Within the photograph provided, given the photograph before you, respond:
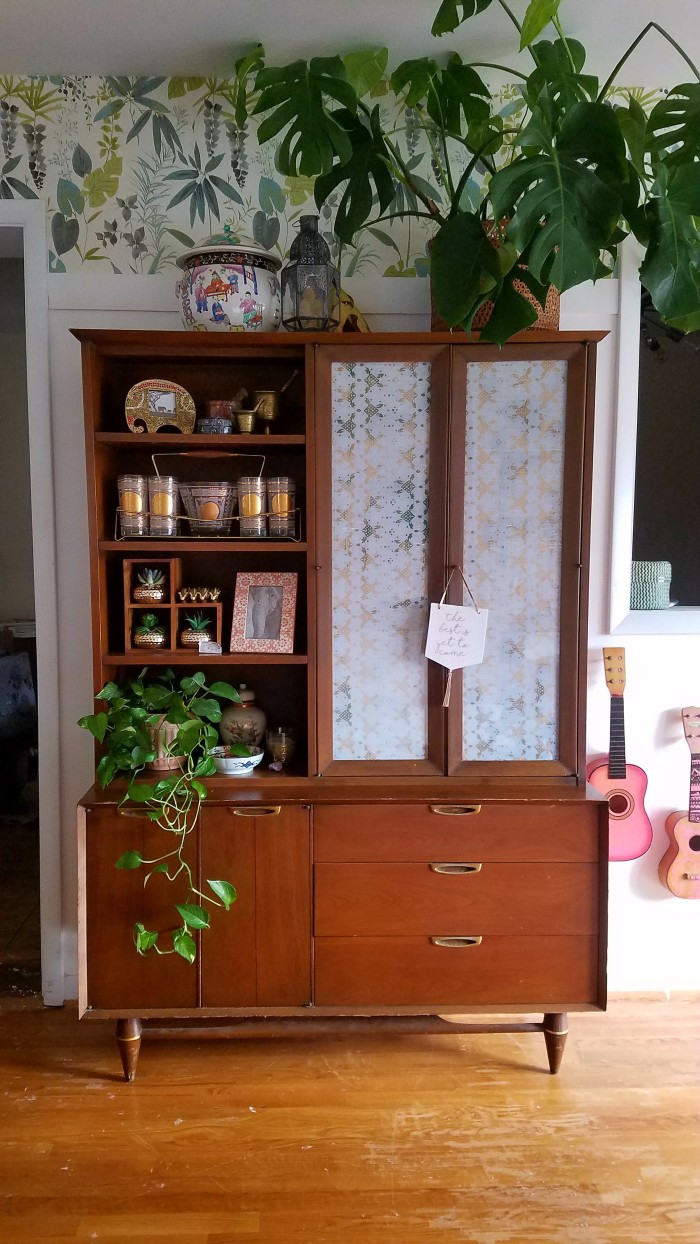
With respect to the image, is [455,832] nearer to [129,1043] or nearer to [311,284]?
[129,1043]

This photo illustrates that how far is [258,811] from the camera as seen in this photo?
1.87 meters

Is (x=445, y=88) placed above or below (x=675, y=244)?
above

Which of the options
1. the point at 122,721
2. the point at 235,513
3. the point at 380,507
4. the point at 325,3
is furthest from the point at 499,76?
the point at 122,721

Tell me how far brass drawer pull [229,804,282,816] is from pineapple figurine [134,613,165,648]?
1.49ft

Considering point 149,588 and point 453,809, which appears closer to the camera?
point 453,809

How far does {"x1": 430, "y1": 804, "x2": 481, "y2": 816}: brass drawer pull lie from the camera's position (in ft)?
6.12

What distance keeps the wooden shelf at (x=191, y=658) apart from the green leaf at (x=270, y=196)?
120 centimetres

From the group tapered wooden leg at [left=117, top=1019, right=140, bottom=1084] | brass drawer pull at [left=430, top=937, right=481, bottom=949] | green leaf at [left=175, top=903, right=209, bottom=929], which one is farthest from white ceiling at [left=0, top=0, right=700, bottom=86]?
tapered wooden leg at [left=117, top=1019, right=140, bottom=1084]

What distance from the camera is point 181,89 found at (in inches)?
82.4

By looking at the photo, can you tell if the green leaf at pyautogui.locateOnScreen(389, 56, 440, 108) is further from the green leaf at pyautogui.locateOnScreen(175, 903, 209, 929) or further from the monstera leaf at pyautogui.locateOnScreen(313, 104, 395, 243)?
the green leaf at pyautogui.locateOnScreen(175, 903, 209, 929)

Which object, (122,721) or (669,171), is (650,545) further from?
(122,721)

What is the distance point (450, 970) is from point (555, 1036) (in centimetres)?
32

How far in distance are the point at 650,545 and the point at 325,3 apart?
5.21ft

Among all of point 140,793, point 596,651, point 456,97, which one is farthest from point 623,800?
point 456,97
